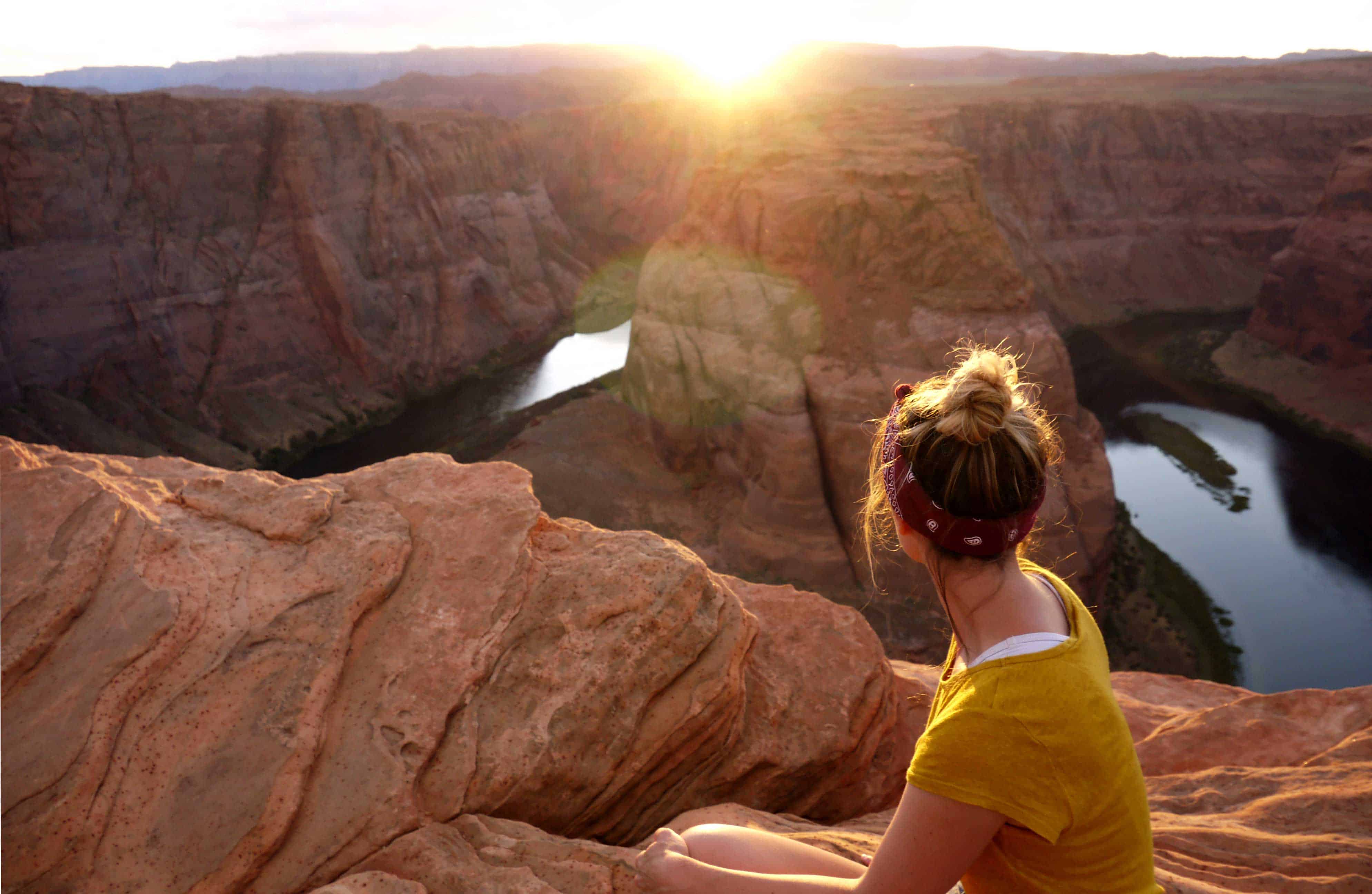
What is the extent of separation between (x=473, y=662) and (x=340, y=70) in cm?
20021

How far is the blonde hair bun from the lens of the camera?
1.89m

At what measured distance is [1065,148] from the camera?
4103 centimetres

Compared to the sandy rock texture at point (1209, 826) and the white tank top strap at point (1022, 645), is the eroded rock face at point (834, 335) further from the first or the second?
the white tank top strap at point (1022, 645)

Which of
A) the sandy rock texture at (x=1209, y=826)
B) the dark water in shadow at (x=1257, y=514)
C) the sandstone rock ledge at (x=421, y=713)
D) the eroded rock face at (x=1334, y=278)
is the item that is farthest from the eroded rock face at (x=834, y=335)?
the eroded rock face at (x=1334, y=278)

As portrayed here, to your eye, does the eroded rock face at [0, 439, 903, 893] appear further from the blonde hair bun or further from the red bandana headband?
the blonde hair bun

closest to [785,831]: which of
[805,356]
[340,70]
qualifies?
[805,356]

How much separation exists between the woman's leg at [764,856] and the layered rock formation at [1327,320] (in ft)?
101

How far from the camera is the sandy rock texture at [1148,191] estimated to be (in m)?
39.1

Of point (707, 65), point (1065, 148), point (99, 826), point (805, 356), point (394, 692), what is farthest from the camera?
point (707, 65)

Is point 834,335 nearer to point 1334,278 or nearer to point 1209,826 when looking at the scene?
point 1209,826

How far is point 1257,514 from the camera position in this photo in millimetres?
21438

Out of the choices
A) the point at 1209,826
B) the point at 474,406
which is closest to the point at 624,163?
the point at 474,406

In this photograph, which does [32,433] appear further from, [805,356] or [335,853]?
[335,853]

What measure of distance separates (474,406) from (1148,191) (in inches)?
1399
